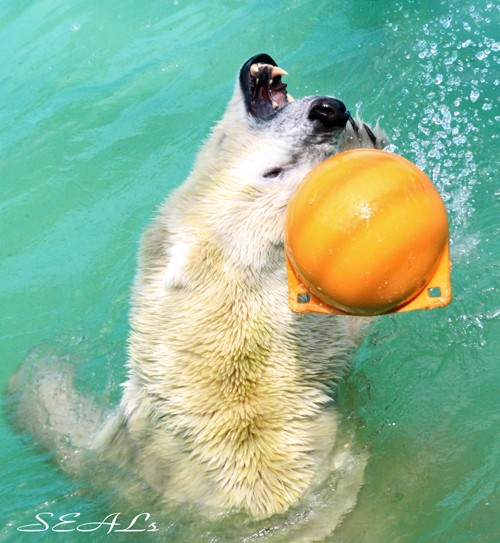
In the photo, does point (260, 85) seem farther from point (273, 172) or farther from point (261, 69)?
point (273, 172)

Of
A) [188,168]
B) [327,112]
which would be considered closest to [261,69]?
[327,112]

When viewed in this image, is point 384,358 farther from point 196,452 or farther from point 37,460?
point 37,460

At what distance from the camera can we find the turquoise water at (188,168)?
359 centimetres


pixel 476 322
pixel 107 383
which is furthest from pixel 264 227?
pixel 107 383

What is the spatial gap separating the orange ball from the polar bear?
46 centimetres

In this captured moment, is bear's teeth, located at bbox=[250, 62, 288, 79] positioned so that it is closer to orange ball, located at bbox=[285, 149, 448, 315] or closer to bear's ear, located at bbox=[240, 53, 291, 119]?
bear's ear, located at bbox=[240, 53, 291, 119]

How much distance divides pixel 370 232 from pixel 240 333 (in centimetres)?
94

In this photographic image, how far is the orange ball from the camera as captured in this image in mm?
2555

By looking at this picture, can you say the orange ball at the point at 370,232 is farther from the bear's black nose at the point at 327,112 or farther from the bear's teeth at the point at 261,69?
the bear's teeth at the point at 261,69

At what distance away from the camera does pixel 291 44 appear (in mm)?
6422

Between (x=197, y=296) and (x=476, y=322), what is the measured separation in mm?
1595

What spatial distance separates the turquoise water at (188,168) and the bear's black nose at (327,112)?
1.29m

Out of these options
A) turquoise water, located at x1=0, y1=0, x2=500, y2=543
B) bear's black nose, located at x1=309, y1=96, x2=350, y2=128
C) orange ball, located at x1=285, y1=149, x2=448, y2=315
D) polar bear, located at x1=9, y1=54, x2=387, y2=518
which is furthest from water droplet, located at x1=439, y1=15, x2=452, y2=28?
orange ball, located at x1=285, y1=149, x2=448, y2=315

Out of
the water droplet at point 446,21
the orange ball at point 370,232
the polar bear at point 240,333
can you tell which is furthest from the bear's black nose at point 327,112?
the water droplet at point 446,21
